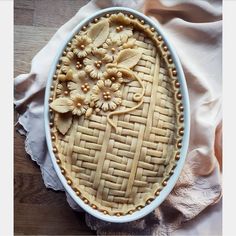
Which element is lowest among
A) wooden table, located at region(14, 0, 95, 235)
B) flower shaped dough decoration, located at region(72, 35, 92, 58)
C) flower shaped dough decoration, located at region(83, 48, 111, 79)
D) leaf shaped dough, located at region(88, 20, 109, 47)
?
wooden table, located at region(14, 0, 95, 235)

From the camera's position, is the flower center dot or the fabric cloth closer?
the flower center dot

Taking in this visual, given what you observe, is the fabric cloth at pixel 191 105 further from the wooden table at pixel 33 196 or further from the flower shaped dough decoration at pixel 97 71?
the flower shaped dough decoration at pixel 97 71

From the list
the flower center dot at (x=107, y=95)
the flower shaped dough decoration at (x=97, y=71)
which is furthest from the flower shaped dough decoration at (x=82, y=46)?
the flower center dot at (x=107, y=95)

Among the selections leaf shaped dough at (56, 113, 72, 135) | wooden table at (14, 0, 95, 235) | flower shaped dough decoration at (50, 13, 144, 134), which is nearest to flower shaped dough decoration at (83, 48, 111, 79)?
flower shaped dough decoration at (50, 13, 144, 134)

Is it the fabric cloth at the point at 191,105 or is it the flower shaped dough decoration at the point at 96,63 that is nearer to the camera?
the flower shaped dough decoration at the point at 96,63

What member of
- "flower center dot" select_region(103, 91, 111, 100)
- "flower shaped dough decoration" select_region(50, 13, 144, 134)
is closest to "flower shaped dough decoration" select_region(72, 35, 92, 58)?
"flower shaped dough decoration" select_region(50, 13, 144, 134)

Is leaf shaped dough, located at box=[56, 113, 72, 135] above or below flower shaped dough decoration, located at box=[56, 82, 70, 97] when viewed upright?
below

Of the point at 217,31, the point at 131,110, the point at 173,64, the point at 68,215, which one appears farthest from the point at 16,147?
the point at 217,31

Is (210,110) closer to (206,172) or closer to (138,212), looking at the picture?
(206,172)

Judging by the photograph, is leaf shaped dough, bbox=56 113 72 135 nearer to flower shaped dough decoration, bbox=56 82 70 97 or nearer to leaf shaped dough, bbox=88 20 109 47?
flower shaped dough decoration, bbox=56 82 70 97
